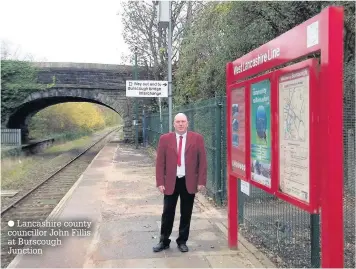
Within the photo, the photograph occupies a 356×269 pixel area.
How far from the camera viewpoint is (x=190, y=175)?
516 cm

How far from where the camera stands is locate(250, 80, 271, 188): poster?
13.1ft

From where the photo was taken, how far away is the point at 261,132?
13.6 feet

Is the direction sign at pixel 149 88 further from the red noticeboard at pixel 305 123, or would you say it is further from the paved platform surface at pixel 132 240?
the red noticeboard at pixel 305 123

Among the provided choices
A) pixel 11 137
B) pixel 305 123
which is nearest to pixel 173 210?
pixel 305 123

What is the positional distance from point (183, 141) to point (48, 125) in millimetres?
44223

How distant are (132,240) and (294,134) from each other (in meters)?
3.31

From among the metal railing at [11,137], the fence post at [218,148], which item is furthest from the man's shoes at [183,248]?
the metal railing at [11,137]

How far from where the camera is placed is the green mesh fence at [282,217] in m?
4.20

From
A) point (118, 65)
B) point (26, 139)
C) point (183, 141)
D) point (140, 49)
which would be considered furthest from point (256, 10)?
point (26, 139)

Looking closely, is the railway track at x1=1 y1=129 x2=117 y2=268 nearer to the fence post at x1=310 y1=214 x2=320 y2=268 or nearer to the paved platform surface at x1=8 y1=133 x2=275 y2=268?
the paved platform surface at x1=8 y1=133 x2=275 y2=268

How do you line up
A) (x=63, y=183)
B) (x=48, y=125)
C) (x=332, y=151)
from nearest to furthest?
(x=332, y=151), (x=63, y=183), (x=48, y=125)

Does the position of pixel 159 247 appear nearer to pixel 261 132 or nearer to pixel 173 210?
pixel 173 210

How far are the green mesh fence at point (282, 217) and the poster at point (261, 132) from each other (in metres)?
0.68

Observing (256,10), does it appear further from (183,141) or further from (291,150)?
(291,150)
